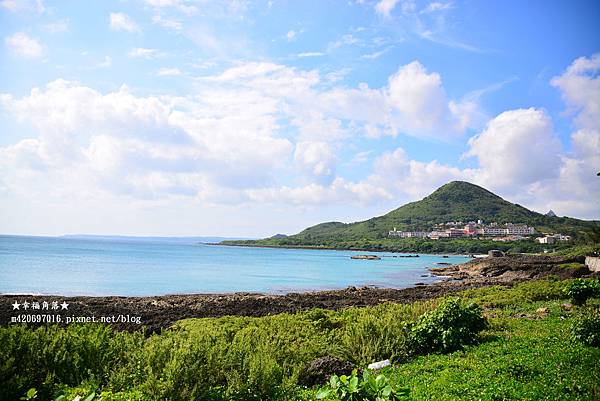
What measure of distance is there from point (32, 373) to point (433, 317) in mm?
9277

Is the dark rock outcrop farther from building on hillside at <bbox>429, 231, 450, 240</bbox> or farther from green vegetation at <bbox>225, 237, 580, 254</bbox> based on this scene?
building on hillside at <bbox>429, 231, 450, 240</bbox>

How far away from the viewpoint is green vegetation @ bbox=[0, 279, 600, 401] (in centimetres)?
591

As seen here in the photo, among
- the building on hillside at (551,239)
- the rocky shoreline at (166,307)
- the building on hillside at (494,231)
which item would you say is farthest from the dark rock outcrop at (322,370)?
the building on hillside at (494,231)

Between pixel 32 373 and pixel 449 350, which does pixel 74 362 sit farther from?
pixel 449 350

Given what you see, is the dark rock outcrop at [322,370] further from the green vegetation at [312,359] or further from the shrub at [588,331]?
the shrub at [588,331]

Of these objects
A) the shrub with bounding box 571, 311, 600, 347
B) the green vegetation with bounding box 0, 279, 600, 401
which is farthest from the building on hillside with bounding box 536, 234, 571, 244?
the shrub with bounding box 571, 311, 600, 347

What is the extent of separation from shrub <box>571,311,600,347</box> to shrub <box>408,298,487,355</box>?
238cm

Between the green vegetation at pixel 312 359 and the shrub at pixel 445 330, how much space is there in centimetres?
3

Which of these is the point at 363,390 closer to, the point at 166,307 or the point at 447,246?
the point at 166,307

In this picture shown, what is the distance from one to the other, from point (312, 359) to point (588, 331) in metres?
6.47

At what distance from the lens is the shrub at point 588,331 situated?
31.7 feet

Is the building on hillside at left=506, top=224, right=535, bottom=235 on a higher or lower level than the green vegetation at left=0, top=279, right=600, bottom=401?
higher

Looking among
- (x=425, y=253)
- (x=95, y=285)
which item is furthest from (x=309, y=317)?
(x=425, y=253)

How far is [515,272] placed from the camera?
5275 cm
